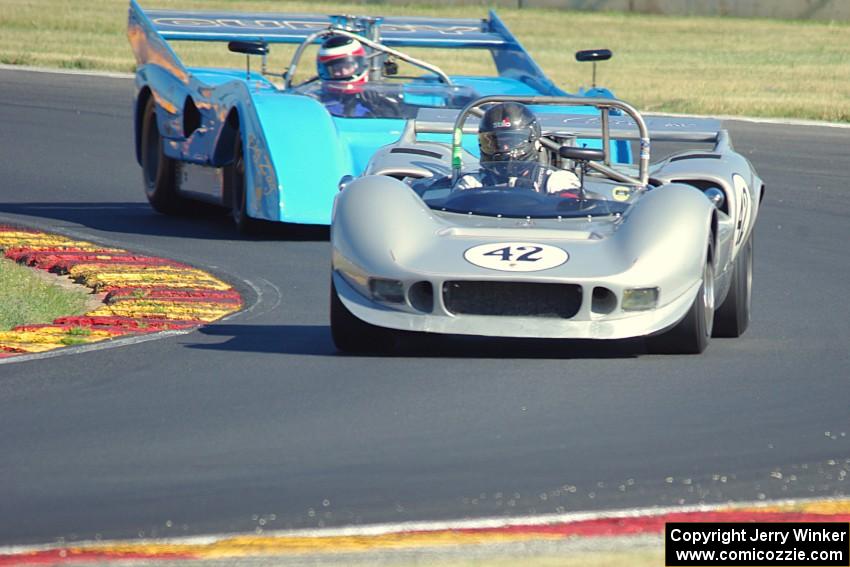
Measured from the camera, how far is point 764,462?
17.4 feet

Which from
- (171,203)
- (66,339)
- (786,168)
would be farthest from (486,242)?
(786,168)

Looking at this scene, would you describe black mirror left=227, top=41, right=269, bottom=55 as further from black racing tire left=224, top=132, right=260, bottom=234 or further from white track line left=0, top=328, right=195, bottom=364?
white track line left=0, top=328, right=195, bottom=364

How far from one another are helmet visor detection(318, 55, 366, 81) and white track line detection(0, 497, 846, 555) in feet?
25.6

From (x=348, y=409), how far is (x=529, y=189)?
1.99m

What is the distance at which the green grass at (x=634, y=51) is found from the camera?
22859mm

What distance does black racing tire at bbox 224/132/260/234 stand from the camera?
37.3ft

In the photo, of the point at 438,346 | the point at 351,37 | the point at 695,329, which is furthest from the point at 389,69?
the point at 695,329

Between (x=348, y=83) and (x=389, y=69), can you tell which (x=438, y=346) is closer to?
(x=348, y=83)

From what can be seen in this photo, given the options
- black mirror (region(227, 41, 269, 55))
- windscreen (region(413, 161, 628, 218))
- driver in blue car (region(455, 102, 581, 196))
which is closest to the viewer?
windscreen (region(413, 161, 628, 218))

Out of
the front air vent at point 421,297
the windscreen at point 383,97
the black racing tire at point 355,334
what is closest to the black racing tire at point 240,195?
the windscreen at point 383,97

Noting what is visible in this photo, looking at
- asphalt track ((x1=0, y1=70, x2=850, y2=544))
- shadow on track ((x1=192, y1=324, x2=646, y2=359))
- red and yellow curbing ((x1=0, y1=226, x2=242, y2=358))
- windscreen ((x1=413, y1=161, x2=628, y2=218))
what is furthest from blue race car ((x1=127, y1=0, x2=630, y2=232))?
shadow on track ((x1=192, y1=324, x2=646, y2=359))

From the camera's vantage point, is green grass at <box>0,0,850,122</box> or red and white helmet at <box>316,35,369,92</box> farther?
green grass at <box>0,0,850,122</box>

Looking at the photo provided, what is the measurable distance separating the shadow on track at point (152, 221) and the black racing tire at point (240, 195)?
6 centimetres

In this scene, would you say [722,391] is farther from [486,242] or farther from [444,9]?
[444,9]
